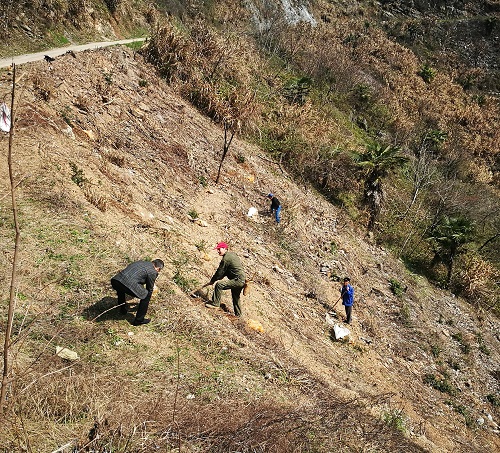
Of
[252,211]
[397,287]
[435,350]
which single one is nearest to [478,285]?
[397,287]

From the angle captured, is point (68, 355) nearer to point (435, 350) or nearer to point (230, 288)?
point (230, 288)

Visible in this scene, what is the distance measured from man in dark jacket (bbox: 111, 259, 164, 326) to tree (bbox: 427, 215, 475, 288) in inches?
516

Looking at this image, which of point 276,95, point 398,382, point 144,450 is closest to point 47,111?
point 144,450

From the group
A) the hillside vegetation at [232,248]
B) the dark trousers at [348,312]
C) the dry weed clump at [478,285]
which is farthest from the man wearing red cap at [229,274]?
the dry weed clump at [478,285]

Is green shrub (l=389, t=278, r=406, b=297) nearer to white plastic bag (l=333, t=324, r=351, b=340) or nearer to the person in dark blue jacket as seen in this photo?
the person in dark blue jacket

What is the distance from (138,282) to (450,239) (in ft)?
44.2

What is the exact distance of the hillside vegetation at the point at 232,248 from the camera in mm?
4039

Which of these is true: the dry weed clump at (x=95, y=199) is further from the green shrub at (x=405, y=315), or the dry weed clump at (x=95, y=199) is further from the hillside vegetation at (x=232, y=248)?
the green shrub at (x=405, y=315)

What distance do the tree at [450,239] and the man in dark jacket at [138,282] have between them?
43.0 feet

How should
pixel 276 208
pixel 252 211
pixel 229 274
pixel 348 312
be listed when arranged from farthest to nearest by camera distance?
pixel 276 208, pixel 252 211, pixel 348 312, pixel 229 274

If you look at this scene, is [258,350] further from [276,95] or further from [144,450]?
[276,95]

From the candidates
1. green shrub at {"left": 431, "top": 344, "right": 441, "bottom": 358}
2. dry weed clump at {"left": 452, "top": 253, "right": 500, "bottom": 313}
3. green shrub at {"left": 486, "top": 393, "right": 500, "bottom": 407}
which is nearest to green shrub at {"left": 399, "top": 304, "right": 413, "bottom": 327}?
green shrub at {"left": 431, "top": 344, "right": 441, "bottom": 358}

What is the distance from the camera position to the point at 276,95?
19.0 meters

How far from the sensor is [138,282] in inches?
199
